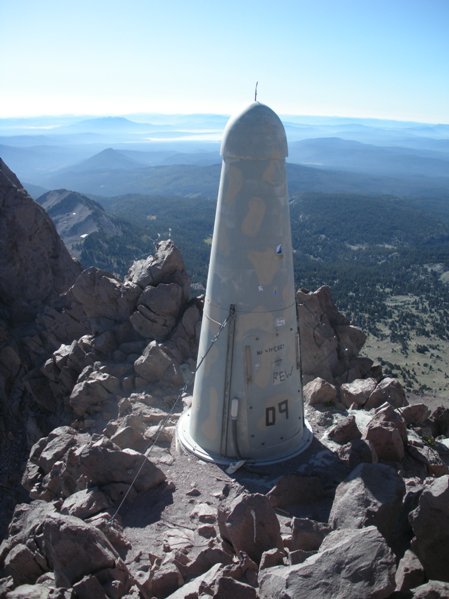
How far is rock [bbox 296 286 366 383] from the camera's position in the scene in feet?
62.2

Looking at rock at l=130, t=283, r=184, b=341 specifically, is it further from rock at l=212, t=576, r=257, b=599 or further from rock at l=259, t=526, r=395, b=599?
rock at l=259, t=526, r=395, b=599

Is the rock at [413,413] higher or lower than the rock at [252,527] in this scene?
lower

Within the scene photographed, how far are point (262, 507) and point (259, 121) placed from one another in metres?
7.32

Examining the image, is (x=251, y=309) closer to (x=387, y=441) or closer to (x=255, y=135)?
(x=255, y=135)

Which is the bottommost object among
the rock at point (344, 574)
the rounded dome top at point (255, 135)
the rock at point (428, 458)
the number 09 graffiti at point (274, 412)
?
the rock at point (428, 458)

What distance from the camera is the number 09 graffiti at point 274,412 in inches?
471

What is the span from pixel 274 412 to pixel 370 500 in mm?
3983

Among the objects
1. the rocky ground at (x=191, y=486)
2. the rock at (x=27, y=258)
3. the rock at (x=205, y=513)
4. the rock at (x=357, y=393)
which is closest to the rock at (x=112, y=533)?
the rocky ground at (x=191, y=486)

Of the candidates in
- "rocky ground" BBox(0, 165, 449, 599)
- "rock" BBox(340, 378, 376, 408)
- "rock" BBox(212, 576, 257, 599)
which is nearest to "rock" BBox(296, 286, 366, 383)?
"rocky ground" BBox(0, 165, 449, 599)

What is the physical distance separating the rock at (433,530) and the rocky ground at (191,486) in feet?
0.06

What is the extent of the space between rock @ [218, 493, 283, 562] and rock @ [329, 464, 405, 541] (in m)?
0.98

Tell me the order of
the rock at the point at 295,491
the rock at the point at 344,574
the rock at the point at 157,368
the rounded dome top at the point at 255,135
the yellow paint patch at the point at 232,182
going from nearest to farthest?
1. the rock at the point at 344,574
2. the rock at the point at 295,491
3. the rounded dome top at the point at 255,135
4. the yellow paint patch at the point at 232,182
5. the rock at the point at 157,368

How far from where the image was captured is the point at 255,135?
430 inches

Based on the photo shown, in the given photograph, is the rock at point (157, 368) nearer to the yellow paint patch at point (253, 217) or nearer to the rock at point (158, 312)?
the rock at point (158, 312)
